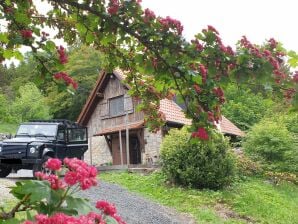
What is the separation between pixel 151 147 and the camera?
22.9 metres

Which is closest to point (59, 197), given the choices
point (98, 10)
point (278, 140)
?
point (98, 10)

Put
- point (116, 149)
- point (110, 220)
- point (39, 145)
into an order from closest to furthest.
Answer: point (110, 220)
point (39, 145)
point (116, 149)

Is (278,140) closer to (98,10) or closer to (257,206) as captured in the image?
(257,206)

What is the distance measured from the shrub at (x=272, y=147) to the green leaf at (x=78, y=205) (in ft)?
54.1

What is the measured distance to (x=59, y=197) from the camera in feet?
6.93

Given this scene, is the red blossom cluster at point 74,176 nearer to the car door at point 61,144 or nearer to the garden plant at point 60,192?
the garden plant at point 60,192

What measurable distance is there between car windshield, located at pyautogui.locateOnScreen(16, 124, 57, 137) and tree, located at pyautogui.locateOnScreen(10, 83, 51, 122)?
2573cm

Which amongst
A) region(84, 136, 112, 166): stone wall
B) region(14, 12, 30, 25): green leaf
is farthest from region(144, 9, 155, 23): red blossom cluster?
region(84, 136, 112, 166): stone wall

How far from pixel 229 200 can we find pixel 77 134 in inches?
263

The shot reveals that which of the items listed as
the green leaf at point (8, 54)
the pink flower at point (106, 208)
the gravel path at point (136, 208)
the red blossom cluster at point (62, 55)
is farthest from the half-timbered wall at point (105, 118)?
the pink flower at point (106, 208)

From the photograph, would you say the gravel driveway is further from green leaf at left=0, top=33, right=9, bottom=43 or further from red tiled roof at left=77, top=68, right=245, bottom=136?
red tiled roof at left=77, top=68, right=245, bottom=136

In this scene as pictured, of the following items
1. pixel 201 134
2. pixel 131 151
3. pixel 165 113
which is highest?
pixel 165 113

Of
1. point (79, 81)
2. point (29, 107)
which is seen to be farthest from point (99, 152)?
point (79, 81)

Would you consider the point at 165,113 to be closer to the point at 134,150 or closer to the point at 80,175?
the point at 134,150
